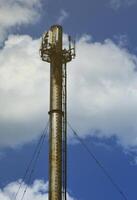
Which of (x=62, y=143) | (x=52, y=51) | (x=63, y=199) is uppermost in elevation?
(x=52, y=51)

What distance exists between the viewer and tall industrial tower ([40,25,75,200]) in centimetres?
5834

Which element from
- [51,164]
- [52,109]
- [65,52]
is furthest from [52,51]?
[51,164]

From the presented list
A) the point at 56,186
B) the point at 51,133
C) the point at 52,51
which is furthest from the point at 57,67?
the point at 56,186

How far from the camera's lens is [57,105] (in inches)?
2373

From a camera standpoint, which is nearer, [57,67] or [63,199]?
[63,199]

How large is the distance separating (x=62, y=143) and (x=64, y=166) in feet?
6.69

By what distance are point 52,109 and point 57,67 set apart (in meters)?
4.22

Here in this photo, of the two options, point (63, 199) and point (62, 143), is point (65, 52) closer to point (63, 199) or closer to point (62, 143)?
point (62, 143)

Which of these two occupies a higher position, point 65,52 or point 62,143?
point 65,52

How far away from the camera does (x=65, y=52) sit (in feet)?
206

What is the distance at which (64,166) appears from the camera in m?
59.4

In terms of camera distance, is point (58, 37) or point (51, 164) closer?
point (51, 164)

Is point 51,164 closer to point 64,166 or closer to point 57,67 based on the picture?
point 64,166

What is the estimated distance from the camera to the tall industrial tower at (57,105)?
191 feet
